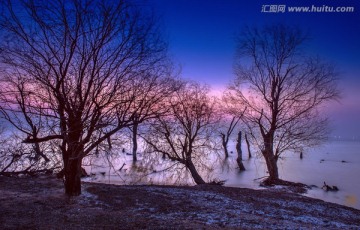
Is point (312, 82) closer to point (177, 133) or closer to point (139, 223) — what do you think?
point (177, 133)

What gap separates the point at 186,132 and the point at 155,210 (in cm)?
1292

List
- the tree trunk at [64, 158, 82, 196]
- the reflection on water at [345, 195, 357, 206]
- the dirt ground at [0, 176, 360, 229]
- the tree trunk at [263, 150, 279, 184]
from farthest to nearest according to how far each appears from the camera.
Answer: the tree trunk at [263, 150, 279, 184]
the reflection on water at [345, 195, 357, 206]
the tree trunk at [64, 158, 82, 196]
the dirt ground at [0, 176, 360, 229]

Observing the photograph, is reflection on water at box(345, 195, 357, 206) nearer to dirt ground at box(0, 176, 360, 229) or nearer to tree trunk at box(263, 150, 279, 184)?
tree trunk at box(263, 150, 279, 184)

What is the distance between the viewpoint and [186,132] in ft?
82.8

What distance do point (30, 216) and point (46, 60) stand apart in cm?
569

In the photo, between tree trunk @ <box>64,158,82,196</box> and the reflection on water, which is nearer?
tree trunk @ <box>64,158,82,196</box>

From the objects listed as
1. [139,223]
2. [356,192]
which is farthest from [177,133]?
[356,192]

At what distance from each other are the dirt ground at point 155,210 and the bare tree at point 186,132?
259 inches

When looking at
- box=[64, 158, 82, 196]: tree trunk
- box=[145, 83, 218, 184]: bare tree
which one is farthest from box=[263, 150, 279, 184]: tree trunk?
box=[64, 158, 82, 196]: tree trunk

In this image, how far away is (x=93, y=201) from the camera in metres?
13.6

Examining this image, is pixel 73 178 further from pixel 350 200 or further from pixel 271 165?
pixel 350 200

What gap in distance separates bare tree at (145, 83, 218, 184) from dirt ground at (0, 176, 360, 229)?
657 centimetres

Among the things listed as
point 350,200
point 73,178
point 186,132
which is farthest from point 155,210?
point 350,200

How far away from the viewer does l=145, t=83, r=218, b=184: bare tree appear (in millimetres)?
24672
